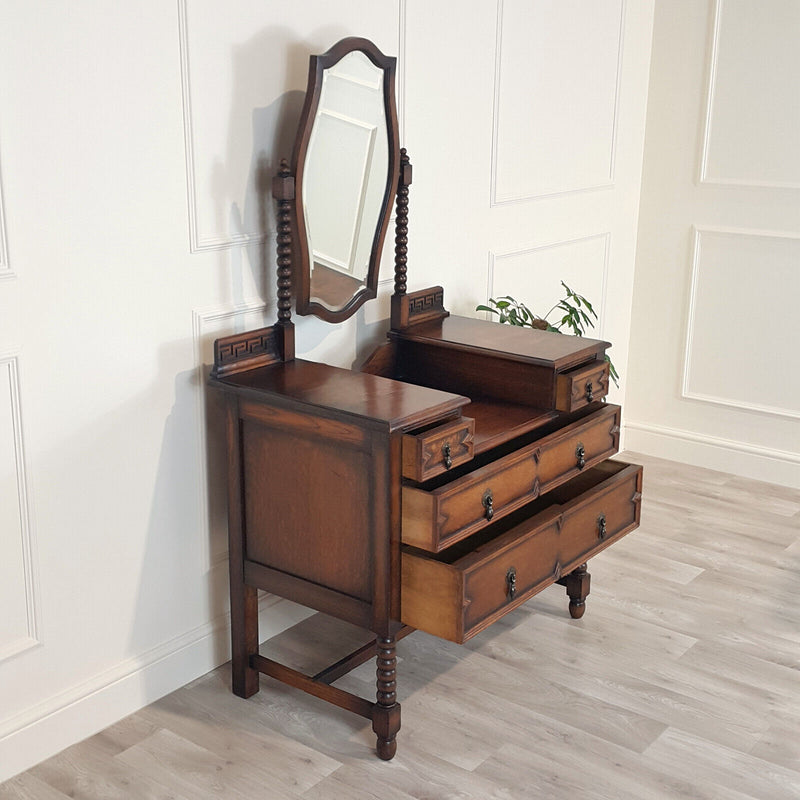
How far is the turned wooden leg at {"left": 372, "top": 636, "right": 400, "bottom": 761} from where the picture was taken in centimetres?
219

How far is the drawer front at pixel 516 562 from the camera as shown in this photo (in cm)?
210

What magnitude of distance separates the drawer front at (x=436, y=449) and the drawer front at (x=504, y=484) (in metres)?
0.04

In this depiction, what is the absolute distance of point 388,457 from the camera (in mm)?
2033

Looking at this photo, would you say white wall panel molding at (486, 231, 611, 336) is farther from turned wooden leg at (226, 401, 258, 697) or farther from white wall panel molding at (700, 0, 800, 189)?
turned wooden leg at (226, 401, 258, 697)

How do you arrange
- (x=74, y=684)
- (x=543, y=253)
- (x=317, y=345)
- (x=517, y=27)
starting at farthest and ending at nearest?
(x=543, y=253)
(x=517, y=27)
(x=317, y=345)
(x=74, y=684)

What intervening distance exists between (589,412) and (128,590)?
119cm

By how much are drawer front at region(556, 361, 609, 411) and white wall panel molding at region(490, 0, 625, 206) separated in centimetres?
77

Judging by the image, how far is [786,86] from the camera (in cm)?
351

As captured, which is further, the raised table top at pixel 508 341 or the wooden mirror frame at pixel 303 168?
the raised table top at pixel 508 341

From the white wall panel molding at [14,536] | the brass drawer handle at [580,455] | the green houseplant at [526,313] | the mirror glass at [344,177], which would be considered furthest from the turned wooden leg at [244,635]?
the green houseplant at [526,313]

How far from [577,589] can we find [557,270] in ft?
3.82

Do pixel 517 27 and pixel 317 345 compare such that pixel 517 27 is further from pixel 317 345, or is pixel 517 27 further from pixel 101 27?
pixel 101 27

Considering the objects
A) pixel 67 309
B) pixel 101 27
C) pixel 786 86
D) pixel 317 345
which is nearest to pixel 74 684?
pixel 67 309

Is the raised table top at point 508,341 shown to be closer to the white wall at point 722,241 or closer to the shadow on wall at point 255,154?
the shadow on wall at point 255,154
